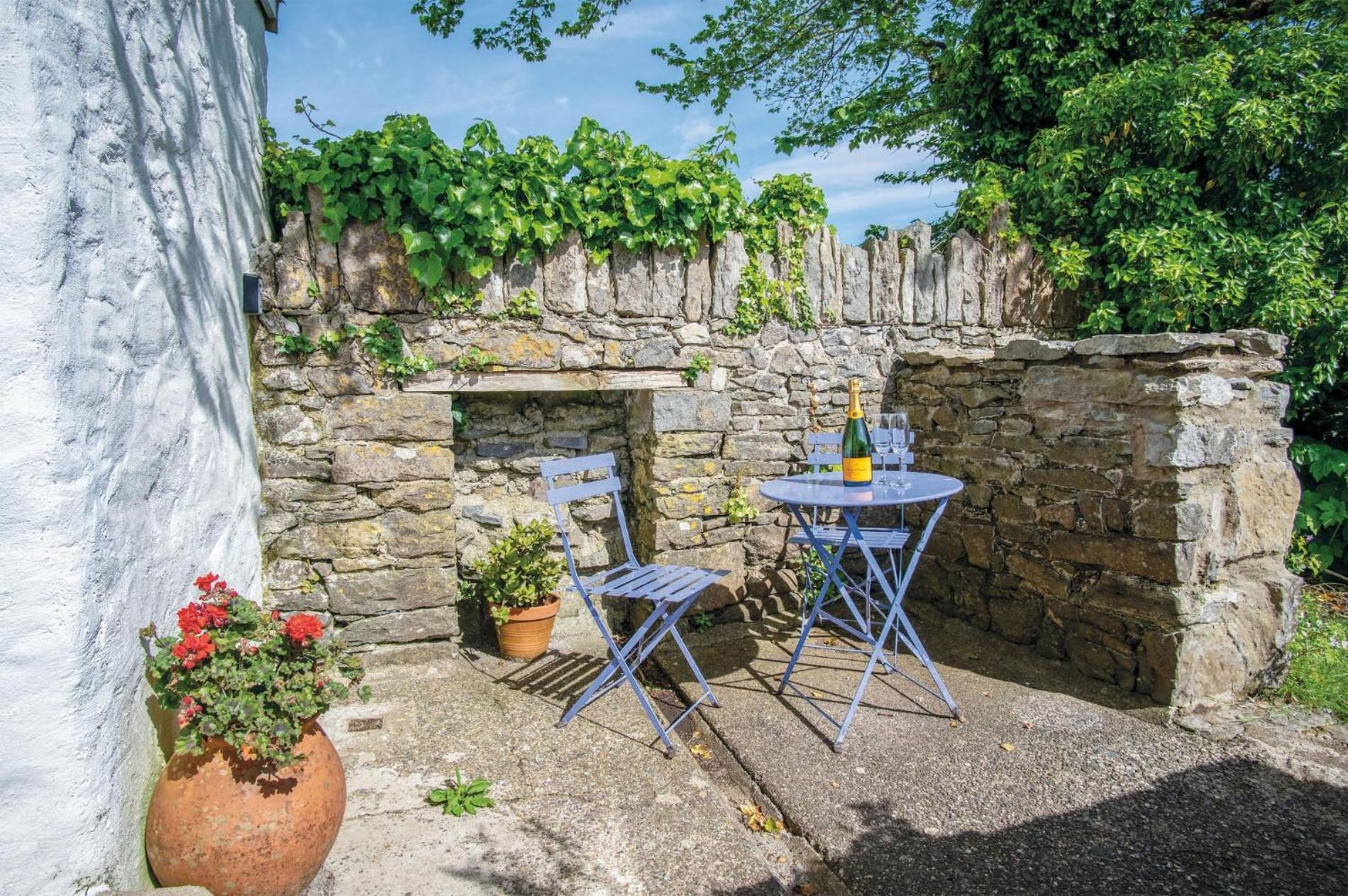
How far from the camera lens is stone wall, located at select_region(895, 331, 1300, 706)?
314cm

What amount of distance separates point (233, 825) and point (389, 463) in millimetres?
1921

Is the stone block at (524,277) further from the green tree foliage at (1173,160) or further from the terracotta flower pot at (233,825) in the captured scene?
the green tree foliage at (1173,160)

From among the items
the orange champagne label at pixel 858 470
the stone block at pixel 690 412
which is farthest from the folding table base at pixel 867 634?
the stone block at pixel 690 412

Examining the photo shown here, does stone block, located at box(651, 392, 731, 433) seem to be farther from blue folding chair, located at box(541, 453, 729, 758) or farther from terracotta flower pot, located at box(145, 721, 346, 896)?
terracotta flower pot, located at box(145, 721, 346, 896)

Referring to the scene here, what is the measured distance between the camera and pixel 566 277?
3.76 meters

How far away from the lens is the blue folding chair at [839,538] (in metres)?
3.65

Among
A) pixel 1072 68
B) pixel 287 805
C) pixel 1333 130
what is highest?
pixel 1072 68

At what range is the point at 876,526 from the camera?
185 inches

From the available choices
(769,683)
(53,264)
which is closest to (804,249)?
(769,683)

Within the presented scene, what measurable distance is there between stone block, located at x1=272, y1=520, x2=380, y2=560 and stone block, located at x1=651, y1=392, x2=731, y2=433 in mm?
1509

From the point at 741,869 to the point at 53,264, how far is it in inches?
93.7

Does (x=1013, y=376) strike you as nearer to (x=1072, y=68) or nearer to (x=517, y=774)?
(x=1072, y=68)

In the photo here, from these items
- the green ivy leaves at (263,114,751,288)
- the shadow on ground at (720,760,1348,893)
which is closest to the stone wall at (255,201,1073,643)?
the green ivy leaves at (263,114,751,288)

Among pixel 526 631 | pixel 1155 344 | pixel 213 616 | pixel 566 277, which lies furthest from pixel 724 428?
pixel 213 616
